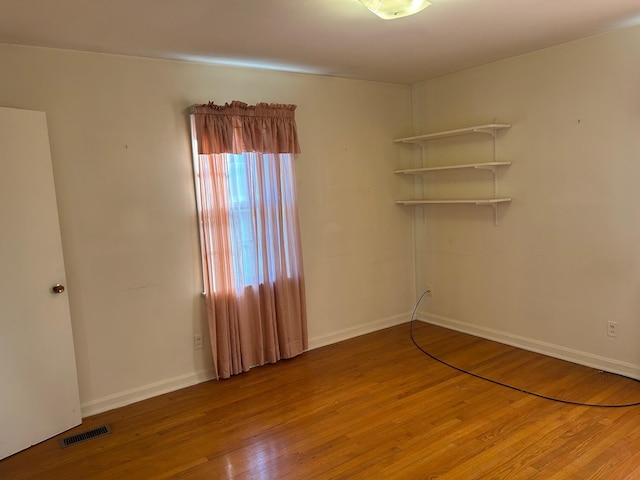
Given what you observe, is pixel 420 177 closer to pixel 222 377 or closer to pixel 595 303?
pixel 595 303

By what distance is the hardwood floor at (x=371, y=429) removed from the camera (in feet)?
8.01

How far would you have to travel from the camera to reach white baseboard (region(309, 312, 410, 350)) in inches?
170

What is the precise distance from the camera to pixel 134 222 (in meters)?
3.31

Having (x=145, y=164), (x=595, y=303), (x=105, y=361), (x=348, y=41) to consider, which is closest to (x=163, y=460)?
(x=105, y=361)

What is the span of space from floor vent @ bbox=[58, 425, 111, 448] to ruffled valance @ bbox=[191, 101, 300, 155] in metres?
1.98

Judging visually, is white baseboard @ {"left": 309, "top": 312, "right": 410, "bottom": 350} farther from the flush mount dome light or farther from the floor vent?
the flush mount dome light

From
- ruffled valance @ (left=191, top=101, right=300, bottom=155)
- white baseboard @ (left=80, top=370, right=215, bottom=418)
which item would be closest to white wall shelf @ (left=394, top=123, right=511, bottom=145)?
ruffled valance @ (left=191, top=101, right=300, bottom=155)

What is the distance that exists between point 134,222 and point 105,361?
991mm

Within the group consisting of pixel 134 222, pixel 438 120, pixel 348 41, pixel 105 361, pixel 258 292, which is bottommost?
pixel 105 361

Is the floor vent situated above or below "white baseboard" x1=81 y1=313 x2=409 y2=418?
below

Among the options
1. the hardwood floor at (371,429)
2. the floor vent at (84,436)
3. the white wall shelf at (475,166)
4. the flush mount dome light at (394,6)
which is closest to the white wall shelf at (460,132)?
the white wall shelf at (475,166)

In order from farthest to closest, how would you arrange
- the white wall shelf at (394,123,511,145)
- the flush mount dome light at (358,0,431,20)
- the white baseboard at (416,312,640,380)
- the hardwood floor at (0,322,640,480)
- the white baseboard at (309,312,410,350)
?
1. the white baseboard at (309,312,410,350)
2. the white wall shelf at (394,123,511,145)
3. the white baseboard at (416,312,640,380)
4. the hardwood floor at (0,322,640,480)
5. the flush mount dome light at (358,0,431,20)

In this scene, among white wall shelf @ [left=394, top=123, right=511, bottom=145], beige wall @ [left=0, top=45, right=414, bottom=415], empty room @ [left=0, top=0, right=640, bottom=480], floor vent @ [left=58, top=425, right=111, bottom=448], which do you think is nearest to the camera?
empty room @ [left=0, top=0, right=640, bottom=480]

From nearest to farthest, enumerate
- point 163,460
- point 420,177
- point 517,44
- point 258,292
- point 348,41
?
point 163,460 < point 348,41 < point 517,44 < point 258,292 < point 420,177
